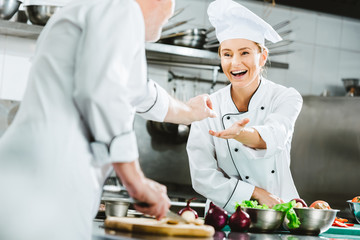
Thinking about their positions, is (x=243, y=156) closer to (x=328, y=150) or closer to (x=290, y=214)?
(x=290, y=214)

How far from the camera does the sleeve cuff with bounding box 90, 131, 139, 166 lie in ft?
4.01

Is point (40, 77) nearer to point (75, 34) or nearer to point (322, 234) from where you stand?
point (75, 34)

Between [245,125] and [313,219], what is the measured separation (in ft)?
1.94

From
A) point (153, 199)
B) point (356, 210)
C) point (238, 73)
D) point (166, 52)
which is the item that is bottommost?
point (356, 210)

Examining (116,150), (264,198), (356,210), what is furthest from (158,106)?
(356,210)

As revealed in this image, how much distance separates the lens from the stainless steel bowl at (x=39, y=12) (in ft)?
11.0

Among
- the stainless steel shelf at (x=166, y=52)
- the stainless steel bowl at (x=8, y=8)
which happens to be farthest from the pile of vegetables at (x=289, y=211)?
the stainless steel bowl at (x=8, y=8)

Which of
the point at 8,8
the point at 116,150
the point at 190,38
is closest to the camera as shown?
the point at 116,150

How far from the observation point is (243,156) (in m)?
2.42

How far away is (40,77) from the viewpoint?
1240mm

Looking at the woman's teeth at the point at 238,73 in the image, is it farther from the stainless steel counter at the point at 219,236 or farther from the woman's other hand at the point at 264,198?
the stainless steel counter at the point at 219,236

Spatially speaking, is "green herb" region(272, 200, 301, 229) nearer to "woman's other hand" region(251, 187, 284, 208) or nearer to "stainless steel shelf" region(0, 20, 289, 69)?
"woman's other hand" region(251, 187, 284, 208)

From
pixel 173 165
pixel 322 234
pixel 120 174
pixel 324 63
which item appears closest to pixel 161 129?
pixel 173 165

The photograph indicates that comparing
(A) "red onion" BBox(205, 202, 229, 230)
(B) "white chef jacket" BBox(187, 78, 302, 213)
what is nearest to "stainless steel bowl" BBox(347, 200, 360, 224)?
(B) "white chef jacket" BBox(187, 78, 302, 213)
